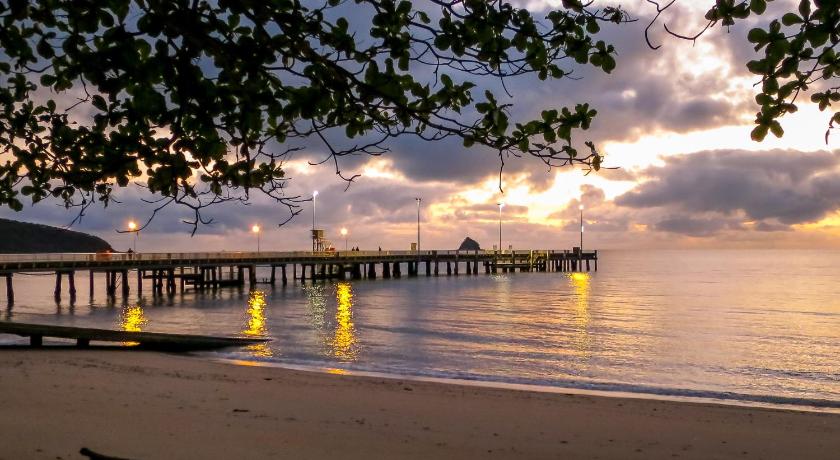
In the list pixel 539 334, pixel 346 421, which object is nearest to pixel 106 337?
pixel 346 421

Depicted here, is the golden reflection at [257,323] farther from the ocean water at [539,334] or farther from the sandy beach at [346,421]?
the sandy beach at [346,421]

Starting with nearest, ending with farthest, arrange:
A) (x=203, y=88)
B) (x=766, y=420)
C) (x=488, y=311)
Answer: (x=203, y=88)
(x=766, y=420)
(x=488, y=311)

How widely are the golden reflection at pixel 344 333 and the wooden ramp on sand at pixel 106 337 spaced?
3862 mm

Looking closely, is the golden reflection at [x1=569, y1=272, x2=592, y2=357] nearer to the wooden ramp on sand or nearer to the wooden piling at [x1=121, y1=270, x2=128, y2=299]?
the wooden ramp on sand

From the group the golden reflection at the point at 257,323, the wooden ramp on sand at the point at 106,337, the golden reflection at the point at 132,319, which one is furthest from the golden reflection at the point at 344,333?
the golden reflection at the point at 132,319

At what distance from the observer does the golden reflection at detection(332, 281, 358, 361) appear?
71.4ft

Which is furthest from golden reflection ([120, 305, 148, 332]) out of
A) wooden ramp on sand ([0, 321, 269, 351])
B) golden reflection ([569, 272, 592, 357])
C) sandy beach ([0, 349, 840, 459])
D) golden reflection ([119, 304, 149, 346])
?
golden reflection ([569, 272, 592, 357])

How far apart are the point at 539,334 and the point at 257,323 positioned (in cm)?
1339

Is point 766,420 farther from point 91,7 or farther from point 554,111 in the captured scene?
point 91,7

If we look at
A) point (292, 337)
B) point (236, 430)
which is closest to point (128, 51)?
point (236, 430)

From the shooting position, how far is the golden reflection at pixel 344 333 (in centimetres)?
2177

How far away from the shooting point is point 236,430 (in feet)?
28.6

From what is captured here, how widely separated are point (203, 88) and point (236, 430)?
649 cm

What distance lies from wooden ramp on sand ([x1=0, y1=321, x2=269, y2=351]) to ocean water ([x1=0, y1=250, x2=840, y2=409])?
2.67 feet
